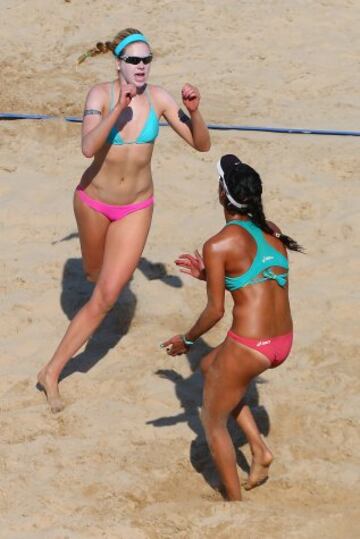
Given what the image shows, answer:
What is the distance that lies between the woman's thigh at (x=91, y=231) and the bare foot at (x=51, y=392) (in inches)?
28.7

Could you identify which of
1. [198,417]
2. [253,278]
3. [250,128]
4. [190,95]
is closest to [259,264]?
[253,278]

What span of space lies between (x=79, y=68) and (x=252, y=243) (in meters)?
6.39

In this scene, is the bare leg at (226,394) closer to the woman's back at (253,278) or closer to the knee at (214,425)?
the knee at (214,425)

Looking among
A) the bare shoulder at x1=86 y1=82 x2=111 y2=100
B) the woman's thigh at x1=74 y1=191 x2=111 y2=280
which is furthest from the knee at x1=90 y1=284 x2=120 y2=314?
the bare shoulder at x1=86 y1=82 x2=111 y2=100

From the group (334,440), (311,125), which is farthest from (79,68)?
(334,440)

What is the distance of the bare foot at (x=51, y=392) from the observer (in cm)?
639

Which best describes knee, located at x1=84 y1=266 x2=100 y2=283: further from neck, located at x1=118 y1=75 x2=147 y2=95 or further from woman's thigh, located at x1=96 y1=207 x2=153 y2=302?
neck, located at x1=118 y1=75 x2=147 y2=95

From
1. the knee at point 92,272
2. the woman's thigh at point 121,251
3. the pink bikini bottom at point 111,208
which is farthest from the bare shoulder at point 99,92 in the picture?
the knee at point 92,272

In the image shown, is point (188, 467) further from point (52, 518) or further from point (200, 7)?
point (200, 7)

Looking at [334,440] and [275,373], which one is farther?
[275,373]

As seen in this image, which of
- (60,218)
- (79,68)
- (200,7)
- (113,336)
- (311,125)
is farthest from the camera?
(200,7)

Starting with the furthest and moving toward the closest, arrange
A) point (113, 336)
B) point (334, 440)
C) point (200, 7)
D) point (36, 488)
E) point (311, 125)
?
point (200, 7)
point (311, 125)
point (113, 336)
point (334, 440)
point (36, 488)

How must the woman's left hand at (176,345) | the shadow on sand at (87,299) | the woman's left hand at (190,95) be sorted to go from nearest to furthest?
the woman's left hand at (176,345), the woman's left hand at (190,95), the shadow on sand at (87,299)

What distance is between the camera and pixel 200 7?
12445 mm
